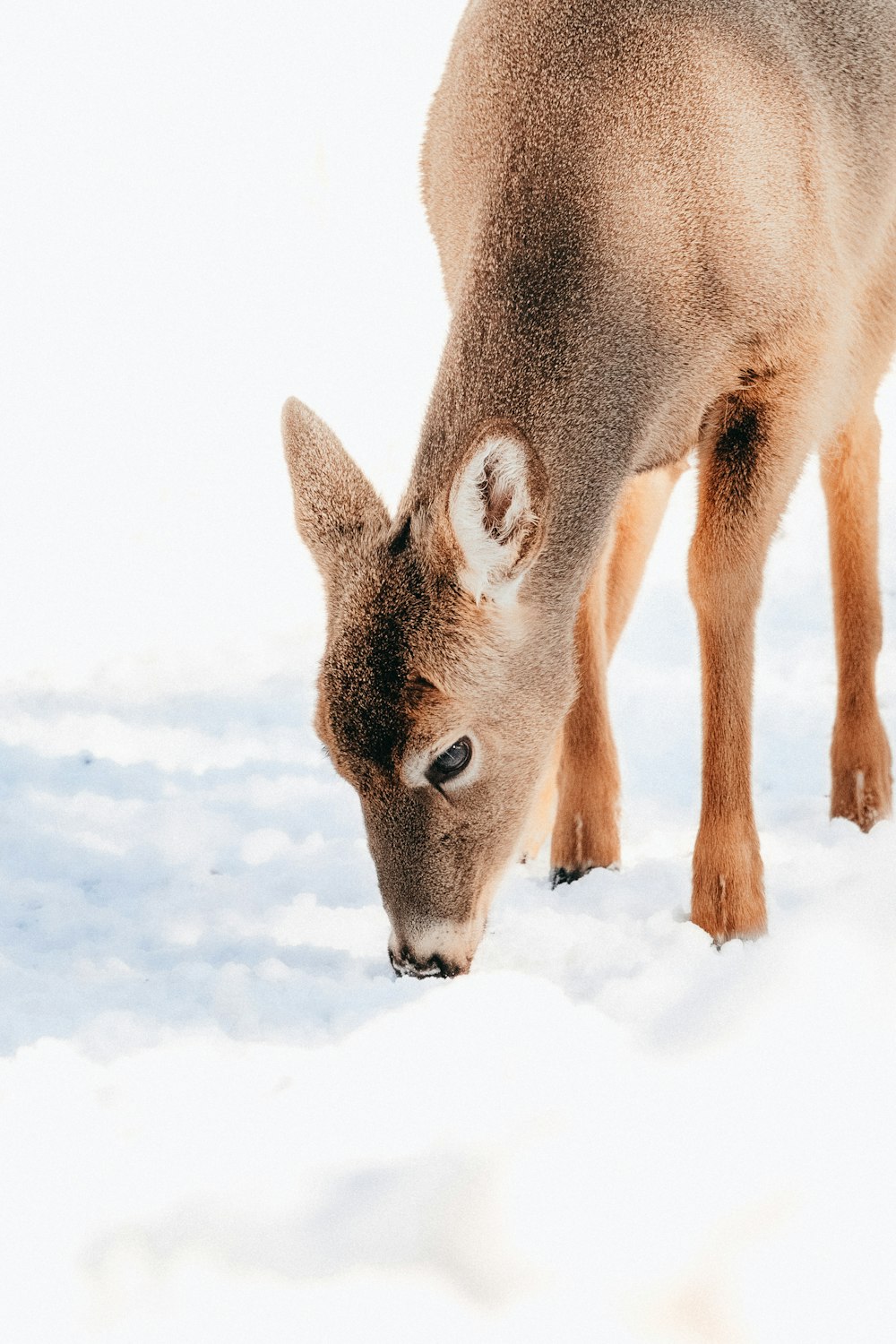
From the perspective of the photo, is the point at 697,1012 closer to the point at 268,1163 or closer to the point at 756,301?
the point at 268,1163

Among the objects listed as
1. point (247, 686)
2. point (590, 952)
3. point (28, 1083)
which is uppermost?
point (28, 1083)

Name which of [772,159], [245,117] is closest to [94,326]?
[245,117]

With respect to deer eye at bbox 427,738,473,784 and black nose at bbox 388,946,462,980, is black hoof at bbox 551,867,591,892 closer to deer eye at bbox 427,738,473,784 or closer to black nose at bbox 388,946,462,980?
black nose at bbox 388,946,462,980

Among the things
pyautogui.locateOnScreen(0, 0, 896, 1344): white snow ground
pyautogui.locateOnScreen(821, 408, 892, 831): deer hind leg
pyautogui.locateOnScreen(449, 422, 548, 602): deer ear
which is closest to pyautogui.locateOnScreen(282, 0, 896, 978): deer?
pyautogui.locateOnScreen(449, 422, 548, 602): deer ear

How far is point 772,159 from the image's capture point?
4312mm

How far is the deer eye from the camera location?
378 centimetres

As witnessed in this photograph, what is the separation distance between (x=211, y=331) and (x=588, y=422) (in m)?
5.14

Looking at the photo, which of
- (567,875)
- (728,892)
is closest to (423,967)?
(728,892)

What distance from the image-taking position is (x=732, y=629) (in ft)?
15.0

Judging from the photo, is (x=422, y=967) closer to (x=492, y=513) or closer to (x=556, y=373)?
(x=492, y=513)

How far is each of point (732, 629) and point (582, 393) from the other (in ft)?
2.98

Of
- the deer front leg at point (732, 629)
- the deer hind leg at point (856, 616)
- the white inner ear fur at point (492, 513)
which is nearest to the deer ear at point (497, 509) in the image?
the white inner ear fur at point (492, 513)

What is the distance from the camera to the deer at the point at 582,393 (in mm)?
3715

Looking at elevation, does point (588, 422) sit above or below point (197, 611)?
above
